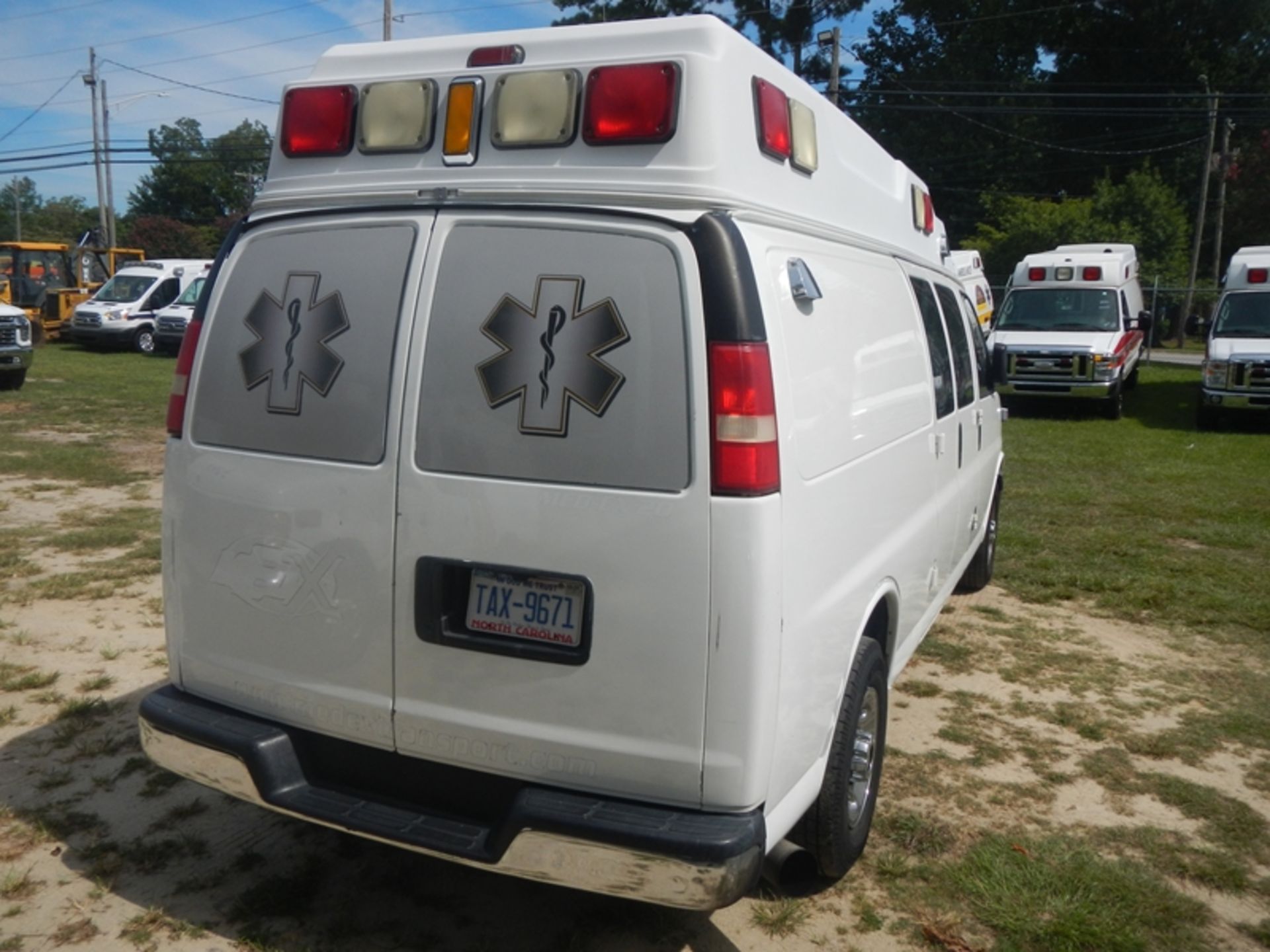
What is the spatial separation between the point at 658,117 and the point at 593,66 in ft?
0.86

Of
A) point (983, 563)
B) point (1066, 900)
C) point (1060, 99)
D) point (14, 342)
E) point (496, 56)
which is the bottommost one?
point (1066, 900)

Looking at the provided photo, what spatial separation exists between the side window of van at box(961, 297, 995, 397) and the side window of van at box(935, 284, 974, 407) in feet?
0.66

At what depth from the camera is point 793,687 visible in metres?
3.00

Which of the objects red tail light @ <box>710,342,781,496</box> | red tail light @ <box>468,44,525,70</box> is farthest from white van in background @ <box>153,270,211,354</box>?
red tail light @ <box>710,342,781,496</box>

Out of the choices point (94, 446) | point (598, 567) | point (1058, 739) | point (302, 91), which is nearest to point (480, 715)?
point (598, 567)

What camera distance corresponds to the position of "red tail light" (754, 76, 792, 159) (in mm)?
3166

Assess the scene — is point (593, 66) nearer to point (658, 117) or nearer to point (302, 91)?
point (658, 117)

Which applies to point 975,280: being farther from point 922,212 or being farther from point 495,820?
point 495,820

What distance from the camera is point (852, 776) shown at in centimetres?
379

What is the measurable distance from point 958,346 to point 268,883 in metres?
4.03

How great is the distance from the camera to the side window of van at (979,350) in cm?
624

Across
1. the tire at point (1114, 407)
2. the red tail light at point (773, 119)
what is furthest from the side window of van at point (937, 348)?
the tire at point (1114, 407)

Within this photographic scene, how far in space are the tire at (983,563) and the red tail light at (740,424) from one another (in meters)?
4.70

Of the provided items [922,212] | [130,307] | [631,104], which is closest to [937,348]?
[922,212]
